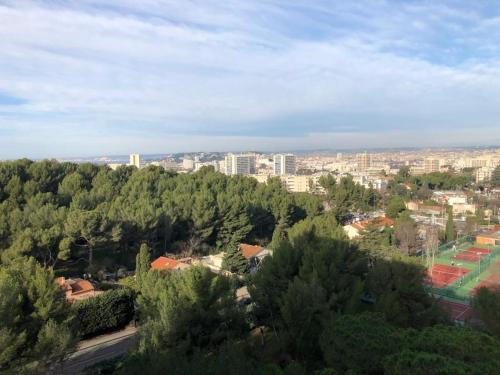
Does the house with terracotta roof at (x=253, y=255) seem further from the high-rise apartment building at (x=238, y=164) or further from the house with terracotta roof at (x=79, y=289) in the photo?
the high-rise apartment building at (x=238, y=164)

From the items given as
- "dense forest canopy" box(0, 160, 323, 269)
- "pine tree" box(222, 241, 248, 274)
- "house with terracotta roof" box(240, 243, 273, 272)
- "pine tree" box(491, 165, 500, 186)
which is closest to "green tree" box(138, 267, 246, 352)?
"dense forest canopy" box(0, 160, 323, 269)

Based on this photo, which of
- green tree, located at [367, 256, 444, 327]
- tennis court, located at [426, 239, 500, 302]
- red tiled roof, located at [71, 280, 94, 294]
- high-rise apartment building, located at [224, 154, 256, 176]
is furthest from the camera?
high-rise apartment building, located at [224, 154, 256, 176]

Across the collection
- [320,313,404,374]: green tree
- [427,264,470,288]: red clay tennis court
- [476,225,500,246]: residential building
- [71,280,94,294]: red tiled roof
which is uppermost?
[320,313,404,374]: green tree

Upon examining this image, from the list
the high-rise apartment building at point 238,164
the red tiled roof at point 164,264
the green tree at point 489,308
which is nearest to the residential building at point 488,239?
the green tree at point 489,308

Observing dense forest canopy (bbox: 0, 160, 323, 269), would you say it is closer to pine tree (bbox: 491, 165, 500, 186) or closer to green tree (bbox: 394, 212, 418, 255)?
green tree (bbox: 394, 212, 418, 255)

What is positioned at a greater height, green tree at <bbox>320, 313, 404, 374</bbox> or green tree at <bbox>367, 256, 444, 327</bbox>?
green tree at <bbox>320, 313, 404, 374</bbox>
